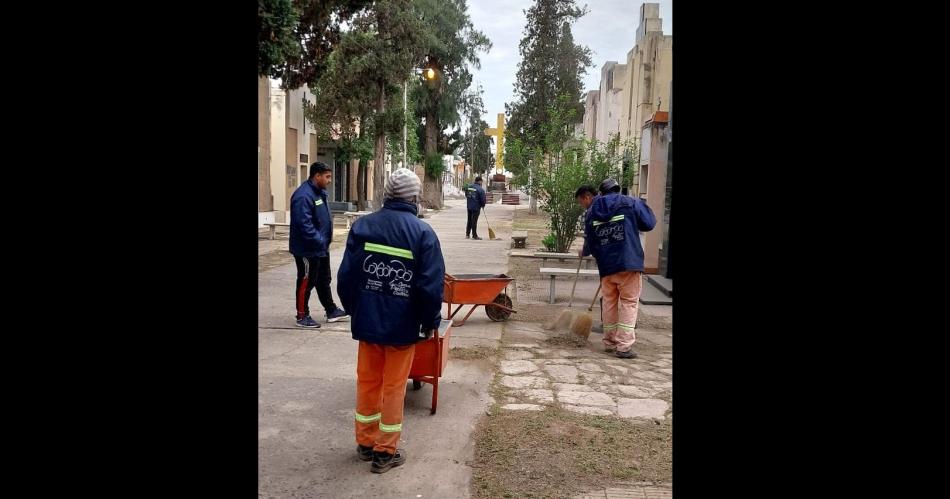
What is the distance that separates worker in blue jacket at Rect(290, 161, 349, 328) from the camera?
7.67 metres

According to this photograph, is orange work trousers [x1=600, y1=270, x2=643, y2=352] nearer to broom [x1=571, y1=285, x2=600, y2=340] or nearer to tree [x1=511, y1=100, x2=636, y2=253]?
broom [x1=571, y1=285, x2=600, y2=340]

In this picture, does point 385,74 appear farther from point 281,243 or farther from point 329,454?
point 329,454

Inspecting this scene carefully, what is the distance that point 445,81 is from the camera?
34125 mm

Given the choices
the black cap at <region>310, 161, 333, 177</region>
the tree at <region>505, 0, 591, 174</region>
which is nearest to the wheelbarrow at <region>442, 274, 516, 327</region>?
the black cap at <region>310, 161, 333, 177</region>

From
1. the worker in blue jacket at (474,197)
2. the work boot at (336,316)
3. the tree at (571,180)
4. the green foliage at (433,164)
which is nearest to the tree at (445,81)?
the green foliage at (433,164)

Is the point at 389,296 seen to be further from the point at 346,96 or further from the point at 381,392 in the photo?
the point at 346,96

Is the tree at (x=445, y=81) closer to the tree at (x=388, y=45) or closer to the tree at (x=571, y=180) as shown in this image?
the tree at (x=388, y=45)

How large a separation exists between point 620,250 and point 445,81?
93.1 feet

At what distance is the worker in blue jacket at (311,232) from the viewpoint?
7.67 meters

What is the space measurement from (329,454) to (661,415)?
2.59 metres

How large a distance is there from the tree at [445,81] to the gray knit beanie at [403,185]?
2908 centimetres
